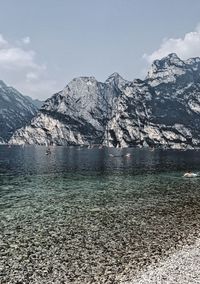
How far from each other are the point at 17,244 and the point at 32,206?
73.0ft

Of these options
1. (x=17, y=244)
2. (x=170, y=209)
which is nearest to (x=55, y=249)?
(x=17, y=244)

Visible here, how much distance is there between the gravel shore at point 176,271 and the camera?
32938mm

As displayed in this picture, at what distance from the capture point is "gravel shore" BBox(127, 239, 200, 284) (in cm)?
3294

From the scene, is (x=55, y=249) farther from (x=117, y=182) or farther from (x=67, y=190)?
(x=117, y=182)

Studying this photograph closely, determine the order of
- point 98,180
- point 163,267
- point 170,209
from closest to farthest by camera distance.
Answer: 1. point 163,267
2. point 170,209
3. point 98,180

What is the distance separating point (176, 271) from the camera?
35.6m

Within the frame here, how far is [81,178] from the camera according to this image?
359 ft

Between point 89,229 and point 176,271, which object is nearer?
point 176,271

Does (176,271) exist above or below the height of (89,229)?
below

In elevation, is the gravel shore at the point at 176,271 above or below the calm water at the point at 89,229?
below

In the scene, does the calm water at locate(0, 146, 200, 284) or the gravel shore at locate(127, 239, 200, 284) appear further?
the calm water at locate(0, 146, 200, 284)

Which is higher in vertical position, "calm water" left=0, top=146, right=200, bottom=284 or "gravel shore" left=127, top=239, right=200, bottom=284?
"calm water" left=0, top=146, right=200, bottom=284

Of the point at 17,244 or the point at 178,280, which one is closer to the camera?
the point at 178,280

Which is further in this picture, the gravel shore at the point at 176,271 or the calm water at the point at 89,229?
the calm water at the point at 89,229
